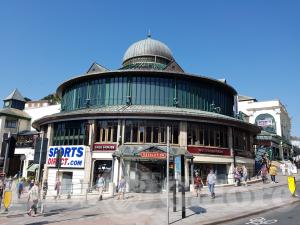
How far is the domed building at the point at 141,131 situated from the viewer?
94.6ft

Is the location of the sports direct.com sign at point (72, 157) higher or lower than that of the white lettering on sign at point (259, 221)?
higher

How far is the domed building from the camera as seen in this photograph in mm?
28844

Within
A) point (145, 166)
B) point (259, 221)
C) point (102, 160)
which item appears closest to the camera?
point (259, 221)

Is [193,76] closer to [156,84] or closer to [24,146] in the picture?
[156,84]

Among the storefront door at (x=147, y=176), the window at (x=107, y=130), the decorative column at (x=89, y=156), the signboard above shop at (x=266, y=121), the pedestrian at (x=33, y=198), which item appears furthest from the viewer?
the signboard above shop at (x=266, y=121)

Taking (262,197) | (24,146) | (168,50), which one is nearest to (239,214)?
(262,197)

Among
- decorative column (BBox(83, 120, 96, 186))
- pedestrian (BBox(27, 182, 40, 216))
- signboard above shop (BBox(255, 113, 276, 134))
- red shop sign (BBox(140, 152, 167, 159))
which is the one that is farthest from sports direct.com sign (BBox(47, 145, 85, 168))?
signboard above shop (BBox(255, 113, 276, 134))

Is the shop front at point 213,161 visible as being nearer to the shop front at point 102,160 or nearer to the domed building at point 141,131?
the domed building at point 141,131

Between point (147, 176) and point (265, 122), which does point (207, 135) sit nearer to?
point (147, 176)

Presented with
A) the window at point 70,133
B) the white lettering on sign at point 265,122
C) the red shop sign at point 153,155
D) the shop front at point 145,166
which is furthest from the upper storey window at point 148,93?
the white lettering on sign at point 265,122

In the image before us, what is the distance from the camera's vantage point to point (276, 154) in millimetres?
59812

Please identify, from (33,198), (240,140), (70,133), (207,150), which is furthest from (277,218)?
(70,133)

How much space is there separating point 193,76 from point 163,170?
11.8m

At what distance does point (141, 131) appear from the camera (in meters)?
30.3
